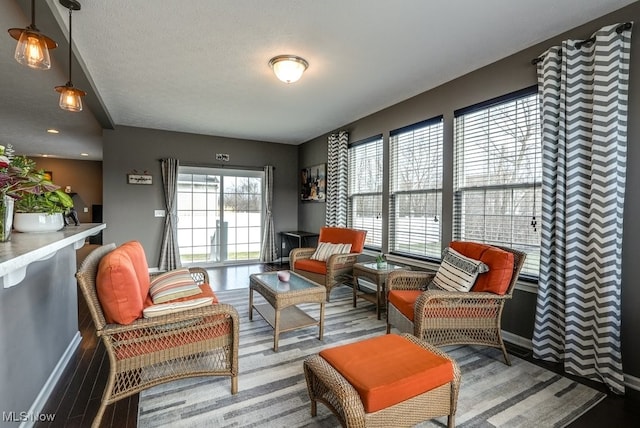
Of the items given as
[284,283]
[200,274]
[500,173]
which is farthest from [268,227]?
[500,173]

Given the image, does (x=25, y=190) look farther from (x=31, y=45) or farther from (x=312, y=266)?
(x=312, y=266)

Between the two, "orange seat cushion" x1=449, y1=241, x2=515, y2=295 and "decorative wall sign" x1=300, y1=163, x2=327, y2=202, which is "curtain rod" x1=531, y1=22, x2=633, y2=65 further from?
"decorative wall sign" x1=300, y1=163, x2=327, y2=202

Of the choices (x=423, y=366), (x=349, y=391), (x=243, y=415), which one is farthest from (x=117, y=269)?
(x=423, y=366)

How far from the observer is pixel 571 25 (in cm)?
243

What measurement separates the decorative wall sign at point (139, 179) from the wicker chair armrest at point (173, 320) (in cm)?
444

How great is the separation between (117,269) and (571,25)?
3.65 m

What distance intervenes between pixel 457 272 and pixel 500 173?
1.11 m

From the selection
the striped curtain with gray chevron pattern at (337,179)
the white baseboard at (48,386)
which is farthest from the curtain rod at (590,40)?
the white baseboard at (48,386)

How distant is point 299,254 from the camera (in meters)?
4.32

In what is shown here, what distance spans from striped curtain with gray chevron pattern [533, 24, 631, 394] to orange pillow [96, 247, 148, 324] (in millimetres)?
2993

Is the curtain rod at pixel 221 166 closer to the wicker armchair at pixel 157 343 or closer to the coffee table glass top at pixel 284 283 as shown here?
the coffee table glass top at pixel 284 283

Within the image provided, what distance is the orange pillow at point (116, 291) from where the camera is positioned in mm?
1735

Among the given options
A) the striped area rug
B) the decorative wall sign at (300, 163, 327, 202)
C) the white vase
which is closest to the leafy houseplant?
the white vase

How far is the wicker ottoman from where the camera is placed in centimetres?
143
